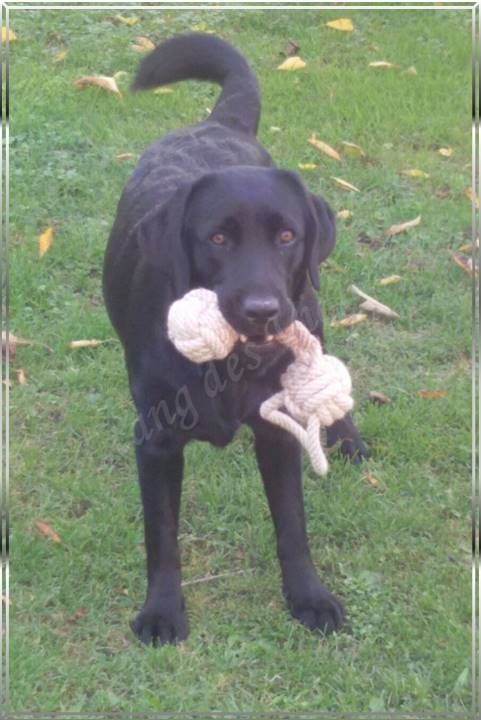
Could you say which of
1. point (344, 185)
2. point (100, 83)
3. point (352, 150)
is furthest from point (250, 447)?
point (100, 83)

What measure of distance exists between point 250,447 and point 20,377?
90cm

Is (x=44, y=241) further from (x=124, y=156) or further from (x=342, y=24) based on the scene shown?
(x=342, y=24)

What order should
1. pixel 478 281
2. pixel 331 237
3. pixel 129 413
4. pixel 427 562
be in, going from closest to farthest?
pixel 331 237
pixel 427 562
pixel 129 413
pixel 478 281

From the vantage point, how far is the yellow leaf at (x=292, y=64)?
6286mm

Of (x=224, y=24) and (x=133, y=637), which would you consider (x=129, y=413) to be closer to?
(x=133, y=637)

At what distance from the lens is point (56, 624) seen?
3.06m

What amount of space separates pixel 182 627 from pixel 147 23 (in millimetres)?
4545

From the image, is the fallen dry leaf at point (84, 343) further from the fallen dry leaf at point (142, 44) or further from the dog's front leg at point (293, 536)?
the fallen dry leaf at point (142, 44)

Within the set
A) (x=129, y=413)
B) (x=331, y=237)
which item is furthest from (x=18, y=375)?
(x=331, y=237)

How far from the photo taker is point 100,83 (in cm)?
608

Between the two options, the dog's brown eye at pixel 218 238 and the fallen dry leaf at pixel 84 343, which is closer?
the dog's brown eye at pixel 218 238

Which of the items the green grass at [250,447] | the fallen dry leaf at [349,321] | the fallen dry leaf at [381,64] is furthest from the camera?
the fallen dry leaf at [381,64]

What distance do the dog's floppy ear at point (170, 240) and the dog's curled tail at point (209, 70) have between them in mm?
1144

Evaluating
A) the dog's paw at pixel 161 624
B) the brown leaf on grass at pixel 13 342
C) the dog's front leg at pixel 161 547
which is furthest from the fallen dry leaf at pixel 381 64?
the dog's paw at pixel 161 624
